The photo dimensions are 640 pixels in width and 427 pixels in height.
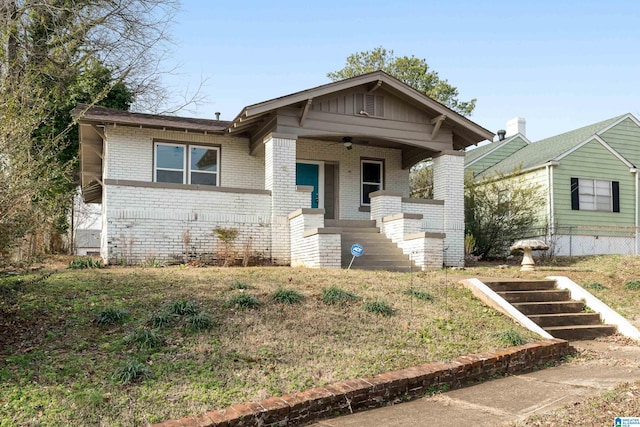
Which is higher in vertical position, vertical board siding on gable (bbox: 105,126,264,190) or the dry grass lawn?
vertical board siding on gable (bbox: 105,126,264,190)

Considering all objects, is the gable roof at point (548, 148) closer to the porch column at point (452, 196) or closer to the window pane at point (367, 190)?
the porch column at point (452, 196)

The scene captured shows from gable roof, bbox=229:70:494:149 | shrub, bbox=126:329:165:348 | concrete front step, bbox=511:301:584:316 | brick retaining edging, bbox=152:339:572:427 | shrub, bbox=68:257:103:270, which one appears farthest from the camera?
gable roof, bbox=229:70:494:149

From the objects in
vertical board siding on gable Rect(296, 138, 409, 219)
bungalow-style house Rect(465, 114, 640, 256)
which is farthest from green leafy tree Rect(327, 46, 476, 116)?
vertical board siding on gable Rect(296, 138, 409, 219)

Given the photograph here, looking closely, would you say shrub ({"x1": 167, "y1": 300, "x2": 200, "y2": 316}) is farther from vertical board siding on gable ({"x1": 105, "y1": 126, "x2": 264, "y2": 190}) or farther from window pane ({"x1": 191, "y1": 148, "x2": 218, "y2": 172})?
window pane ({"x1": 191, "y1": 148, "x2": 218, "y2": 172})

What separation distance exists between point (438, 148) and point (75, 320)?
10943 millimetres

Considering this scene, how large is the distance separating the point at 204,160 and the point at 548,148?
1368cm

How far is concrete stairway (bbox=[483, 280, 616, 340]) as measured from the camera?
866cm

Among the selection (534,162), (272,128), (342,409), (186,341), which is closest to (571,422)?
(342,409)

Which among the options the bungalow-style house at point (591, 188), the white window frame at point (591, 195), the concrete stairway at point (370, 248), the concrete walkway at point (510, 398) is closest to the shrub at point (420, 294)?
the concrete walkway at point (510, 398)

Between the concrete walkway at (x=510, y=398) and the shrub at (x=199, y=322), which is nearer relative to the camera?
the concrete walkway at (x=510, y=398)

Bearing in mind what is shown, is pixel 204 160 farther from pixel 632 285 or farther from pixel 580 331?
pixel 632 285

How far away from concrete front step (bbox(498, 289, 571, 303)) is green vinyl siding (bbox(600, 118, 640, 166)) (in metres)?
13.1

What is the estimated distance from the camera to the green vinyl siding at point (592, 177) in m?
19.0

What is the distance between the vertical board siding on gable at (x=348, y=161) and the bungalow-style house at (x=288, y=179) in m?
0.03
